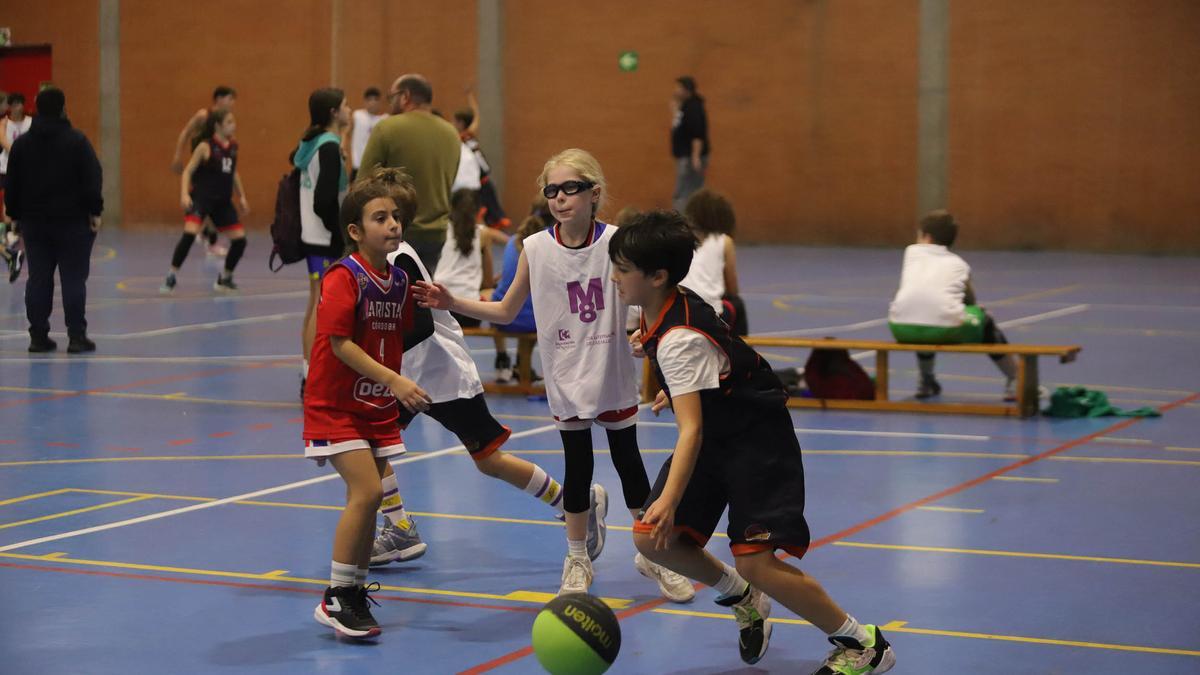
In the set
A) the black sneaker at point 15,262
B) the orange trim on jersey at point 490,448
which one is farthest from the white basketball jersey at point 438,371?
the black sneaker at point 15,262

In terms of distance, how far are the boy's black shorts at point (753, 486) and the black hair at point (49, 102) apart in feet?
29.8

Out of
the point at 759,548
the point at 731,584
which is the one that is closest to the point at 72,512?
the point at 731,584

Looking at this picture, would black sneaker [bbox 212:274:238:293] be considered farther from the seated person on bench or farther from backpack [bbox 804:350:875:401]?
the seated person on bench

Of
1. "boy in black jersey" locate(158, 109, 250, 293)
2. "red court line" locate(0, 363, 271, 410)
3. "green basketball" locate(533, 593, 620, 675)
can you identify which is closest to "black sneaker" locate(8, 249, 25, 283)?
"boy in black jersey" locate(158, 109, 250, 293)

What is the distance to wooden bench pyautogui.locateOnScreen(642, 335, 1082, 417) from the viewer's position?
9672 millimetres

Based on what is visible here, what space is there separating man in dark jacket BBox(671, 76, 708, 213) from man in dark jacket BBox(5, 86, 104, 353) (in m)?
11.6

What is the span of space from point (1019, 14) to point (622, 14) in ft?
20.2

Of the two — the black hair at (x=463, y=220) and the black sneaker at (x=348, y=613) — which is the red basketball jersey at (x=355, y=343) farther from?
the black hair at (x=463, y=220)

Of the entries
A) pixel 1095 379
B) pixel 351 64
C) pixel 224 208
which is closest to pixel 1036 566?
pixel 1095 379

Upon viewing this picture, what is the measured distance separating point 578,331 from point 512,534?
4.36ft

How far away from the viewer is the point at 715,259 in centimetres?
997

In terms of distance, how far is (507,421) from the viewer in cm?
962

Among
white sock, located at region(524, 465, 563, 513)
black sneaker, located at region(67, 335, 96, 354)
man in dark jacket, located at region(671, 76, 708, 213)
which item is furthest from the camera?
man in dark jacket, located at region(671, 76, 708, 213)

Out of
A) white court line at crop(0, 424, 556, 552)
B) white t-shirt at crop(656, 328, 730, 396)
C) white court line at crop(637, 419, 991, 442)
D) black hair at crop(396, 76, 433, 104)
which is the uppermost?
black hair at crop(396, 76, 433, 104)
